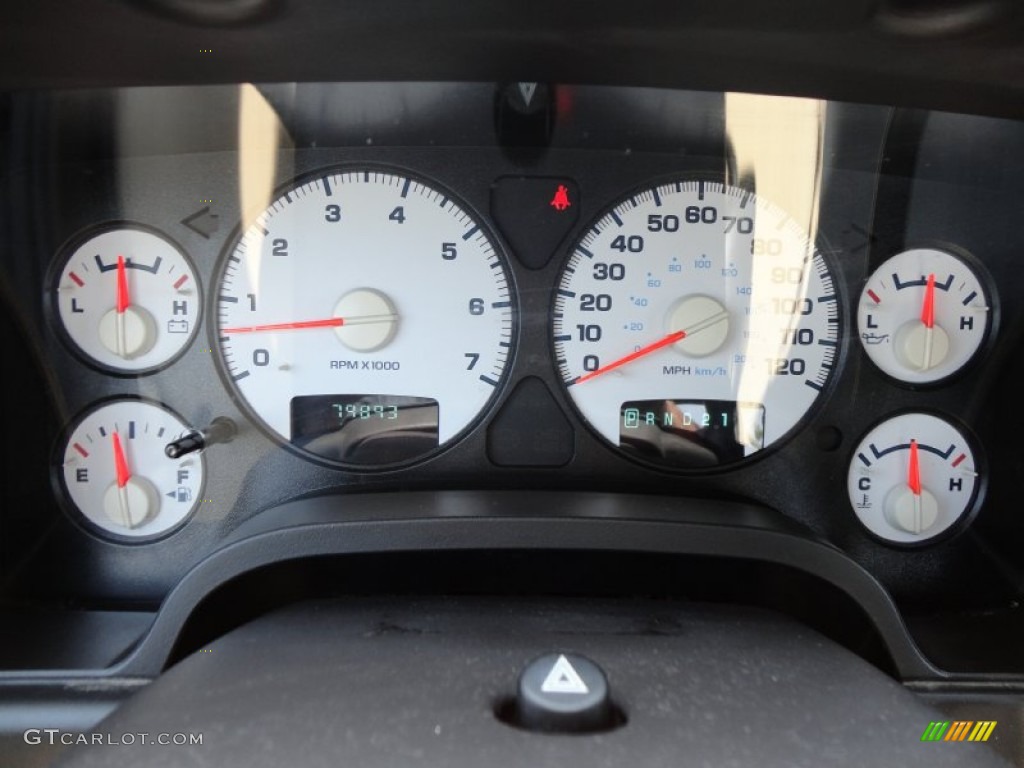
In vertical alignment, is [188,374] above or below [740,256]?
below

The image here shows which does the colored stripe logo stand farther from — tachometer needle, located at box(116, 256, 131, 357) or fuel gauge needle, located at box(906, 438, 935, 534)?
tachometer needle, located at box(116, 256, 131, 357)

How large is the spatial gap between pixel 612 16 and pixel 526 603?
1.08 m

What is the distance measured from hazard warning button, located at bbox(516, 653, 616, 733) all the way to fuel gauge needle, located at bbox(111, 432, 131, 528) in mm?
1277

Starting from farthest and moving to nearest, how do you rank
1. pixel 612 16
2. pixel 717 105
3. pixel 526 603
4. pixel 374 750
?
1. pixel 717 105
2. pixel 526 603
3. pixel 612 16
4. pixel 374 750

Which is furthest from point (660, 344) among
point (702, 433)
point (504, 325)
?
point (504, 325)

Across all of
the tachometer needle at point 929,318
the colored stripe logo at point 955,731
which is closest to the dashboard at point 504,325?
the tachometer needle at point 929,318

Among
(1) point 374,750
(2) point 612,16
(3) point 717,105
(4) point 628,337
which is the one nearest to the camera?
(1) point 374,750

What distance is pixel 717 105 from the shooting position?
2.14 m

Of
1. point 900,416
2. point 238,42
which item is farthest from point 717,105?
point 238,42

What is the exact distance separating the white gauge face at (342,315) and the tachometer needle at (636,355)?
21 centimetres

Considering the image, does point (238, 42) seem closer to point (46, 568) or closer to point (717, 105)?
point (717, 105)

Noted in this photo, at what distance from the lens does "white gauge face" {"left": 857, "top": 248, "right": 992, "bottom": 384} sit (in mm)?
2264

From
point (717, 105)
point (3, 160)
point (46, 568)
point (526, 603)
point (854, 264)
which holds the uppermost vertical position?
point (717, 105)

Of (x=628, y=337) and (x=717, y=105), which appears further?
(x=628, y=337)
